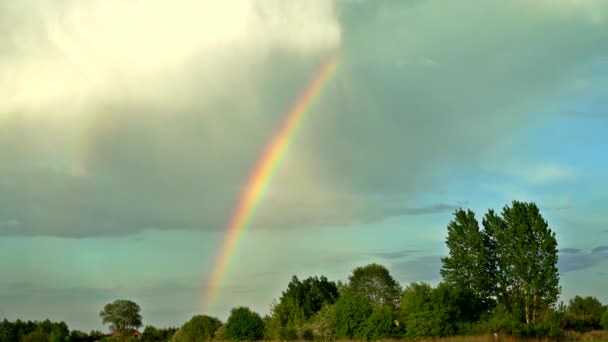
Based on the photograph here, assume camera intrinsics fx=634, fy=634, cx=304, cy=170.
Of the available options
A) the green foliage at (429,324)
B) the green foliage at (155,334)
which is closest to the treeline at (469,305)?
the green foliage at (429,324)

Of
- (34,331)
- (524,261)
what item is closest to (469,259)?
(524,261)

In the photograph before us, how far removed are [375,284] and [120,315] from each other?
65.1 m

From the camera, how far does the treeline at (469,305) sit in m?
58.1

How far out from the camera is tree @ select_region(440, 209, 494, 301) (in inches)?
2741

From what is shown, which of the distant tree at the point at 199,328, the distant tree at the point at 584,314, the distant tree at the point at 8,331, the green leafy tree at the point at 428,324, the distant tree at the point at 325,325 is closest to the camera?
the green leafy tree at the point at 428,324

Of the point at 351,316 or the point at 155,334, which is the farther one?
the point at 155,334

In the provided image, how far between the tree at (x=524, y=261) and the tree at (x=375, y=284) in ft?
132

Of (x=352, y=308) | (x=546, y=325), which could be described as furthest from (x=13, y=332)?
(x=546, y=325)

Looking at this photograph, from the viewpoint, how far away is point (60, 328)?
4589 inches

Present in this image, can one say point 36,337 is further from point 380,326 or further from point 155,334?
point 380,326

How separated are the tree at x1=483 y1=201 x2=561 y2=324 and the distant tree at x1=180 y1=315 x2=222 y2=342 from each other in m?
39.4

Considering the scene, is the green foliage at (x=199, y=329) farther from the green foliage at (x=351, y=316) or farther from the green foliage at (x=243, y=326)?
the green foliage at (x=351, y=316)

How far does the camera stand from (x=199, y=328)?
88062 millimetres

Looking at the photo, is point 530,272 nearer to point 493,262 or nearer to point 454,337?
point 493,262
